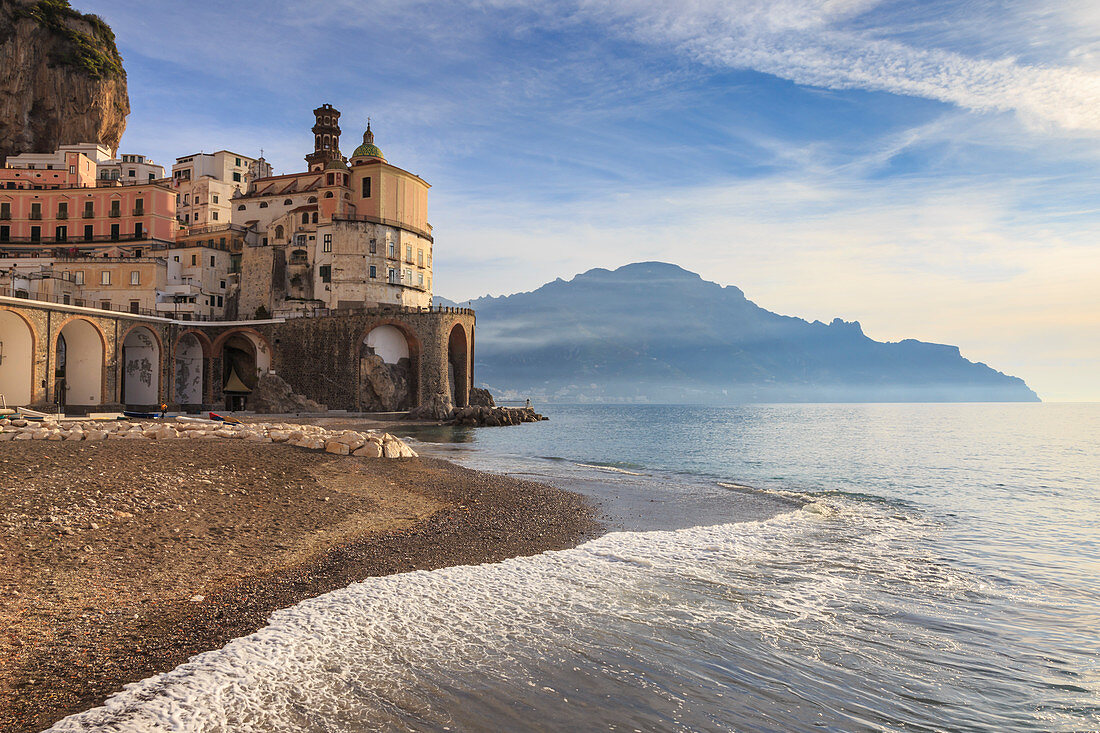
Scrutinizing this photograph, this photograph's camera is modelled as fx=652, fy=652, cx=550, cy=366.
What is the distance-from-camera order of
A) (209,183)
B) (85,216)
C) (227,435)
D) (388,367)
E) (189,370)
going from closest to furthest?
1. (227,435)
2. (388,367)
3. (189,370)
4. (85,216)
5. (209,183)

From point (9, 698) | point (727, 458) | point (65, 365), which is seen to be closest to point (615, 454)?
point (727, 458)

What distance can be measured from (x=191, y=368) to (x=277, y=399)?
453 inches

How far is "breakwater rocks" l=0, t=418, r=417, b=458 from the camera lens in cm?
2169

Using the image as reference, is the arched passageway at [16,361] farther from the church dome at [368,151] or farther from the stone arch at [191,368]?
the church dome at [368,151]

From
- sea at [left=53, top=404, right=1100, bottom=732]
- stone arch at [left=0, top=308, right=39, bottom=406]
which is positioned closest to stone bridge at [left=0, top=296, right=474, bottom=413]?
stone arch at [left=0, top=308, right=39, bottom=406]

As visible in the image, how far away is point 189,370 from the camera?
6244cm

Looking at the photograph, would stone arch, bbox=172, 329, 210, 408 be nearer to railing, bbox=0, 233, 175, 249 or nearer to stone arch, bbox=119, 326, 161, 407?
stone arch, bbox=119, 326, 161, 407

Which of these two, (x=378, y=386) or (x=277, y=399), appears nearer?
(x=277, y=399)

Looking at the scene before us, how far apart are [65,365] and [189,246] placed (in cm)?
1956

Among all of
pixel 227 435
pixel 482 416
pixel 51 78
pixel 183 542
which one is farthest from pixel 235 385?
pixel 183 542

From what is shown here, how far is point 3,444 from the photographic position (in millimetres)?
18875

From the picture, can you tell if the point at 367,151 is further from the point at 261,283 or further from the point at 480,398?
the point at 480,398

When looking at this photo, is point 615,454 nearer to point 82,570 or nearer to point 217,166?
point 82,570

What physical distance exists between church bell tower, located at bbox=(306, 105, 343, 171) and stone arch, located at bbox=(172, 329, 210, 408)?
86.0 ft
